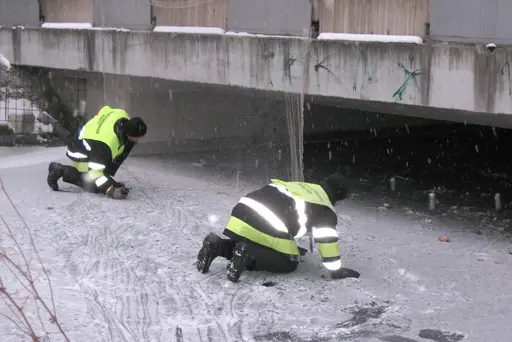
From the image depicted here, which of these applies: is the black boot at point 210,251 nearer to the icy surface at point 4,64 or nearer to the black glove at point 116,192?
the black glove at point 116,192

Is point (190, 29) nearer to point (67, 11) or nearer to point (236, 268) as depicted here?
point (67, 11)

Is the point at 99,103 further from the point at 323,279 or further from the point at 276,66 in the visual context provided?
the point at 323,279

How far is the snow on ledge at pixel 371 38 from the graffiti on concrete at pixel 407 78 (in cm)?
22

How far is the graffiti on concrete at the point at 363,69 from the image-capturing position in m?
8.07

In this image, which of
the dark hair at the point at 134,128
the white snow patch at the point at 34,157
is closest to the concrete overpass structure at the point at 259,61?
the white snow patch at the point at 34,157

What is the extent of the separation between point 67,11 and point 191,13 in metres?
3.32

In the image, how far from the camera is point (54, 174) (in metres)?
8.82

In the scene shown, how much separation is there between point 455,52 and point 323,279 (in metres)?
2.87

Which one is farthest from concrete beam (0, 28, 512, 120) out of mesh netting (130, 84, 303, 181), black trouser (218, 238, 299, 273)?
black trouser (218, 238, 299, 273)

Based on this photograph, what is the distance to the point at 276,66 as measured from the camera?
9195 millimetres

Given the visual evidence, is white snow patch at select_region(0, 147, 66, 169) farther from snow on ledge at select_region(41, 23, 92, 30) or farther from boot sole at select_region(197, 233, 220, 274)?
boot sole at select_region(197, 233, 220, 274)

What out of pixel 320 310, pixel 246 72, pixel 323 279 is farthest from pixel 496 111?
pixel 246 72

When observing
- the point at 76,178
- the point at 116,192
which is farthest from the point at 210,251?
the point at 76,178

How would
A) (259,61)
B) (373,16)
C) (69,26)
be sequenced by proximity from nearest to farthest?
(373,16) → (259,61) → (69,26)
